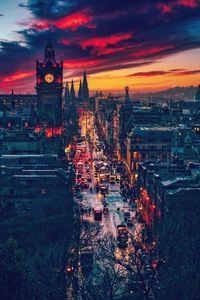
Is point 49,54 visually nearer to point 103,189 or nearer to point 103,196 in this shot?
point 103,189

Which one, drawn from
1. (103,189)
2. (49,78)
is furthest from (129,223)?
(49,78)

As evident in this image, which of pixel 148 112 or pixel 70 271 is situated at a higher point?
pixel 148 112

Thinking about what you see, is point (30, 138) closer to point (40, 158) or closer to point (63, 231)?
point (40, 158)

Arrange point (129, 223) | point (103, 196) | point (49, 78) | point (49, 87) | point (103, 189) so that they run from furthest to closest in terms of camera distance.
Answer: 1. point (49, 78)
2. point (49, 87)
3. point (103, 189)
4. point (103, 196)
5. point (129, 223)

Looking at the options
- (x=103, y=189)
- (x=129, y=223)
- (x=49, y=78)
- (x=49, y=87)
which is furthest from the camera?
(x=49, y=78)

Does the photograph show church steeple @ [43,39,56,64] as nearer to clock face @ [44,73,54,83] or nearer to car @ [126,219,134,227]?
clock face @ [44,73,54,83]

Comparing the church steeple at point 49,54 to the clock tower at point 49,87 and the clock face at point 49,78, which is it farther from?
the clock face at point 49,78

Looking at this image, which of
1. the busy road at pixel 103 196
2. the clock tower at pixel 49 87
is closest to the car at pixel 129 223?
the busy road at pixel 103 196

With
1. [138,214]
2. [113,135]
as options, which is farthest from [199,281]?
[113,135]
